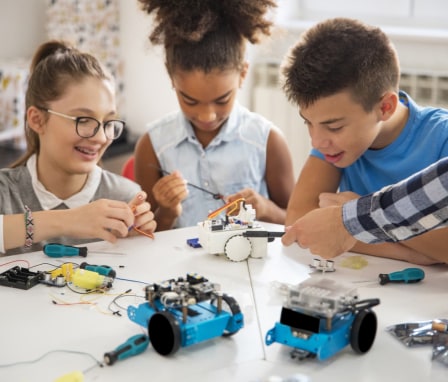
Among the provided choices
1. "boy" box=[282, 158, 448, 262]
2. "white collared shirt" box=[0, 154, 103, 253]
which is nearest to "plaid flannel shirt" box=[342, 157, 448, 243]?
"boy" box=[282, 158, 448, 262]

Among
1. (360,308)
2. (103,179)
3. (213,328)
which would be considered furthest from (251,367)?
(103,179)

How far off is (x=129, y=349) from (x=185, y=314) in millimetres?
101

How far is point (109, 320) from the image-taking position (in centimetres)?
121

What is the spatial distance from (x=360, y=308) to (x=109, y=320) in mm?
429

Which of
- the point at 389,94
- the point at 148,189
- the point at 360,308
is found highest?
the point at 389,94

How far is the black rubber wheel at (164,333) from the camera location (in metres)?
1.05

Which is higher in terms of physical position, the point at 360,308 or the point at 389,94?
the point at 389,94

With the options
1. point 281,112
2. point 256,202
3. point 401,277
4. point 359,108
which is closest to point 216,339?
point 401,277

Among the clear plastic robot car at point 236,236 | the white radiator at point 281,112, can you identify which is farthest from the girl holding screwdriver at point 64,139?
the white radiator at point 281,112

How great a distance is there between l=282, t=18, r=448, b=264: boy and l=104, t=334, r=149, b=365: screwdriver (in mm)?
622

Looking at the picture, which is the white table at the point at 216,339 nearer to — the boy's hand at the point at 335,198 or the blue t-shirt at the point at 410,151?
the boy's hand at the point at 335,198

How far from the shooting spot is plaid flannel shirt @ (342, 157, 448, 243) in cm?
118

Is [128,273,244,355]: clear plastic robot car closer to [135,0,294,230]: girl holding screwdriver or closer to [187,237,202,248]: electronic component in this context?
[187,237,202,248]: electronic component

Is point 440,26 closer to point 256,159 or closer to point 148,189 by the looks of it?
point 256,159
